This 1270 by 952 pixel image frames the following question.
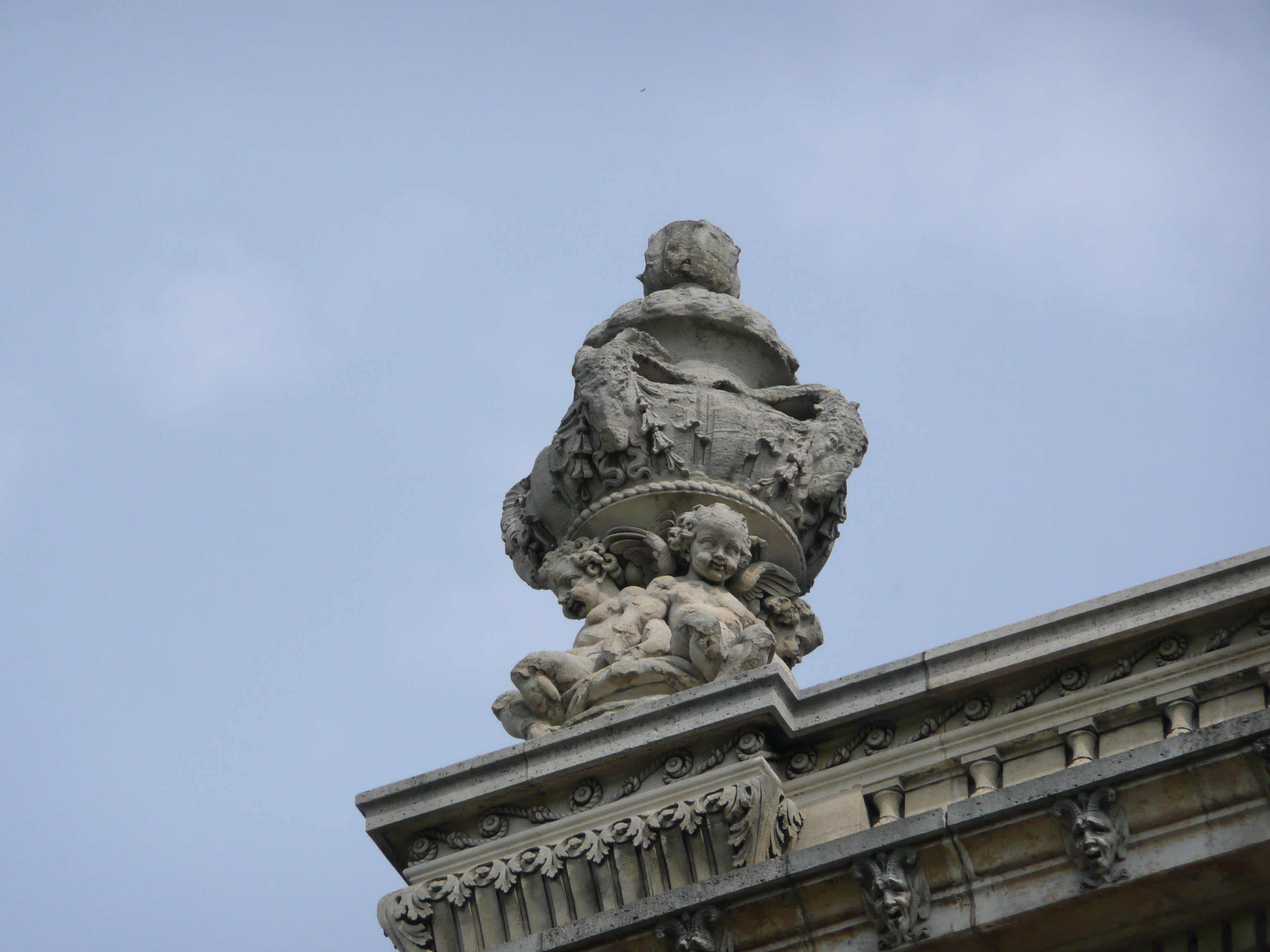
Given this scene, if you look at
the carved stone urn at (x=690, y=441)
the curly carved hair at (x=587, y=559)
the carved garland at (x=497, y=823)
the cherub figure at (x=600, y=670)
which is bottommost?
the carved garland at (x=497, y=823)

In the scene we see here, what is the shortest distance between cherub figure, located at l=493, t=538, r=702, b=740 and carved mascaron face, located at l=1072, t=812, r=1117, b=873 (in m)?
3.29

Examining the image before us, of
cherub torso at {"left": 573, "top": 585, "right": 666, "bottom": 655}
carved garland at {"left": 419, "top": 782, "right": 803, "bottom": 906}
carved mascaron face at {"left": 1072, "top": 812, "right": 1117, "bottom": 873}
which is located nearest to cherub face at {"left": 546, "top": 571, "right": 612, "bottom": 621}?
cherub torso at {"left": 573, "top": 585, "right": 666, "bottom": 655}

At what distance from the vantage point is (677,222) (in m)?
18.1

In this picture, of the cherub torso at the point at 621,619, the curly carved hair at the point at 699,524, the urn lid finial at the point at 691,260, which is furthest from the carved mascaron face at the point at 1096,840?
the urn lid finial at the point at 691,260

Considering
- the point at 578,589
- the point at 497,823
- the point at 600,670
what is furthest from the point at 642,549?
the point at 497,823

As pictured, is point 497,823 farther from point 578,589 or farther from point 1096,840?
point 1096,840

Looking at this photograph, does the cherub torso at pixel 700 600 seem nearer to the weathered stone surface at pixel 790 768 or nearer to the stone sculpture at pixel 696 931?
the weathered stone surface at pixel 790 768

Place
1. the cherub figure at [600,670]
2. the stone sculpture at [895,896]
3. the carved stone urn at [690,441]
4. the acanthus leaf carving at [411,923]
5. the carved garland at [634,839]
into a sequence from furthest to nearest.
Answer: the carved stone urn at [690,441] < the cherub figure at [600,670] < the acanthus leaf carving at [411,923] < the carved garland at [634,839] < the stone sculpture at [895,896]

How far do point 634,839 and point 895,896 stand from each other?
1693 mm

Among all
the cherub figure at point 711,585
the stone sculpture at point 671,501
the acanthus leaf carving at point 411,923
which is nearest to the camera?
the acanthus leaf carving at point 411,923

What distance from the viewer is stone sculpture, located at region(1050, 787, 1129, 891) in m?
10.8

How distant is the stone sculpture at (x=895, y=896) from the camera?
11.1 metres

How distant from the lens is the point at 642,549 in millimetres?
15453

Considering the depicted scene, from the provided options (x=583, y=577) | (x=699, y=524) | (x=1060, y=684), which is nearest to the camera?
(x=1060, y=684)
